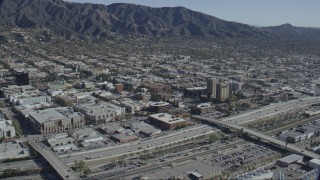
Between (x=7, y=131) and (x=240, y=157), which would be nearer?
(x=240, y=157)

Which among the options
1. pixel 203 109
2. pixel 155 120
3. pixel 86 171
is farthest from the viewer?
pixel 203 109

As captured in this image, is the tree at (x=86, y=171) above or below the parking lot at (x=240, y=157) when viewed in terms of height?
above

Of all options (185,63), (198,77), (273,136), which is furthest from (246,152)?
(185,63)

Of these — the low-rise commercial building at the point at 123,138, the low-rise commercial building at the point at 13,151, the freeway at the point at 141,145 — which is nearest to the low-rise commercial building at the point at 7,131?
the low-rise commercial building at the point at 13,151

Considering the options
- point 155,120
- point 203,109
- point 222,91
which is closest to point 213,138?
point 155,120

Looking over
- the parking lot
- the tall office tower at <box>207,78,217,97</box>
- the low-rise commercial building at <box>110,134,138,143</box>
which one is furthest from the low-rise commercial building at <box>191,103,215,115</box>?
the parking lot

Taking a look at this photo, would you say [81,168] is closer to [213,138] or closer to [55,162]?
[55,162]

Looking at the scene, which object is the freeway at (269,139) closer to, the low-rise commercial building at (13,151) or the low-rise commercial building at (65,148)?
the low-rise commercial building at (65,148)
